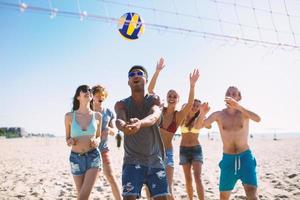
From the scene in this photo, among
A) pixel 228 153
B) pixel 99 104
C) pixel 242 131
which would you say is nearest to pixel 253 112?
pixel 242 131

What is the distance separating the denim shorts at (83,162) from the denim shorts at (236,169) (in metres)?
1.31

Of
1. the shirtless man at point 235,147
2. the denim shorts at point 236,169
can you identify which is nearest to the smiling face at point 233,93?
the shirtless man at point 235,147

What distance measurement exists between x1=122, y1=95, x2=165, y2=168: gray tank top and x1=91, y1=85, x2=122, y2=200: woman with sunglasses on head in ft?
4.60

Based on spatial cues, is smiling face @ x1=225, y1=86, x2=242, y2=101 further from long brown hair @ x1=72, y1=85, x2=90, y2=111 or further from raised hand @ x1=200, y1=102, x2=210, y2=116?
long brown hair @ x1=72, y1=85, x2=90, y2=111

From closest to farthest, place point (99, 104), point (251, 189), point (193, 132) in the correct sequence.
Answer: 1. point (251, 189)
2. point (99, 104)
3. point (193, 132)

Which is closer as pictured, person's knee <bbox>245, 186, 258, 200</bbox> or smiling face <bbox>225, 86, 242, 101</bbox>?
person's knee <bbox>245, 186, 258, 200</bbox>

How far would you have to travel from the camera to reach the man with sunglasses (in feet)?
7.24

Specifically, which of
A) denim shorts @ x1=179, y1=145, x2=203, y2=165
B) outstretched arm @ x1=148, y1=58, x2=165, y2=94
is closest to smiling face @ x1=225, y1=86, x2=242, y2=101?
outstretched arm @ x1=148, y1=58, x2=165, y2=94

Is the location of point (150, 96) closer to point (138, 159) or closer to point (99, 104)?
point (138, 159)

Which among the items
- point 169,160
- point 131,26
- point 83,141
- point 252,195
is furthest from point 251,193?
point 131,26

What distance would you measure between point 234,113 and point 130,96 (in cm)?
155

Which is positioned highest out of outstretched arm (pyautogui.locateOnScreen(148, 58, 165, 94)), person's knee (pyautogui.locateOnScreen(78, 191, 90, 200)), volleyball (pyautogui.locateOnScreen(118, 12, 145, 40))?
volleyball (pyautogui.locateOnScreen(118, 12, 145, 40))

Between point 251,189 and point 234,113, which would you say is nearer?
point 251,189

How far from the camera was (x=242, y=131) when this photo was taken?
3334 mm
